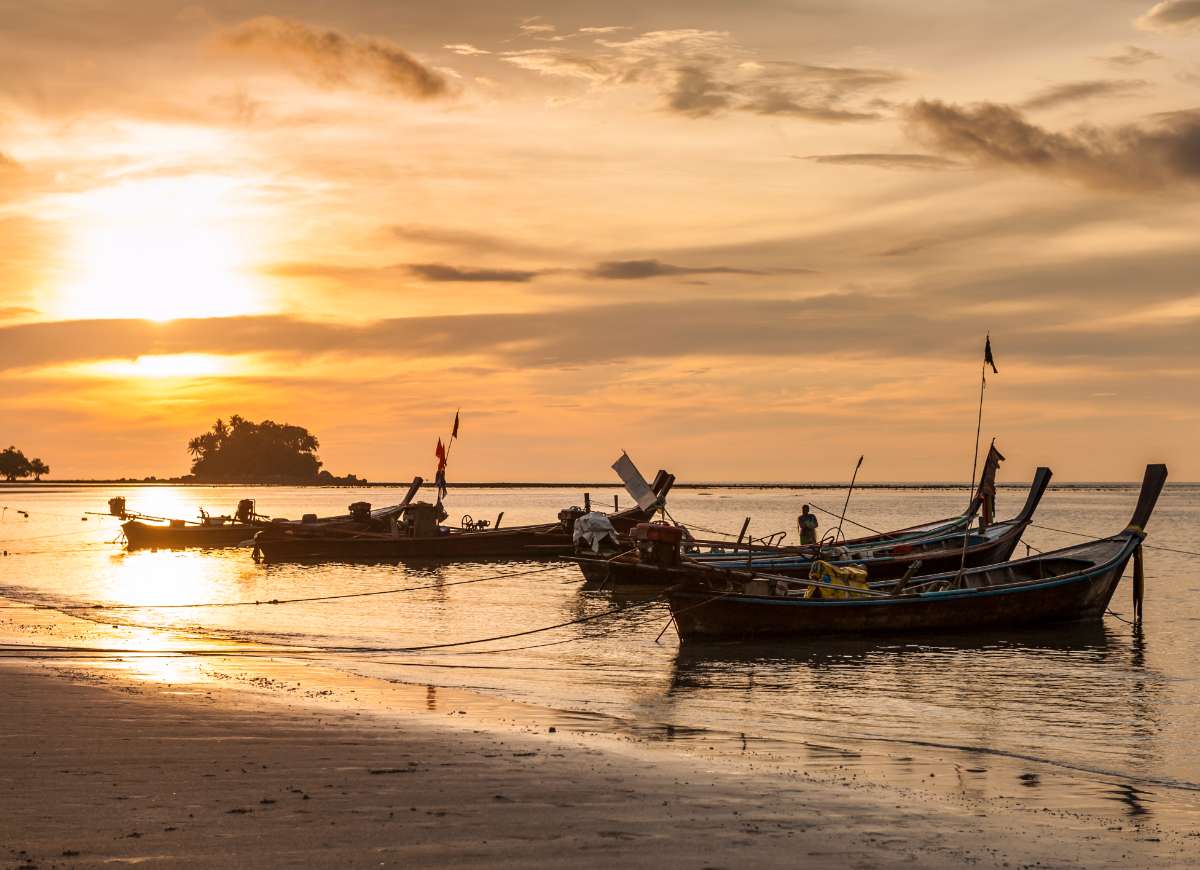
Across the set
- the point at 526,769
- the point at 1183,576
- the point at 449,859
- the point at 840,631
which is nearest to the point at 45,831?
the point at 449,859

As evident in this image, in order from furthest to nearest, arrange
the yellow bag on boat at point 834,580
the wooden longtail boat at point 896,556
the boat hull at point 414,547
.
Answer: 1. the boat hull at point 414,547
2. the wooden longtail boat at point 896,556
3. the yellow bag on boat at point 834,580

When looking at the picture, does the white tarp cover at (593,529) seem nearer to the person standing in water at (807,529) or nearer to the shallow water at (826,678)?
the shallow water at (826,678)

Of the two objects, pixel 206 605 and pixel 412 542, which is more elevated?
pixel 412 542

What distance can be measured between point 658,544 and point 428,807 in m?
16.5

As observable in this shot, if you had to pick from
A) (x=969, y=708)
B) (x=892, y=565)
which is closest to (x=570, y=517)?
(x=892, y=565)

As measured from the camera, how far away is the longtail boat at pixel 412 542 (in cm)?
5566

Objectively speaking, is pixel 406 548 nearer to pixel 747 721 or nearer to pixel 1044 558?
pixel 1044 558

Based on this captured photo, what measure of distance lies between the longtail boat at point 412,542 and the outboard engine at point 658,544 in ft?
94.4

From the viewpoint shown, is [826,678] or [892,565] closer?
[826,678]

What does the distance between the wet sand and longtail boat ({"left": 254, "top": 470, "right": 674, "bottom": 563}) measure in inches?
1660

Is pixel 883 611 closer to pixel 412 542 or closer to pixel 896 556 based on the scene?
pixel 896 556

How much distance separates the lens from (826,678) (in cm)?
2270

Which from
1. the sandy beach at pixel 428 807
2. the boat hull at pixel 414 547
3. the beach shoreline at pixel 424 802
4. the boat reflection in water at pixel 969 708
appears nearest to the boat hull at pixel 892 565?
the boat reflection in water at pixel 969 708

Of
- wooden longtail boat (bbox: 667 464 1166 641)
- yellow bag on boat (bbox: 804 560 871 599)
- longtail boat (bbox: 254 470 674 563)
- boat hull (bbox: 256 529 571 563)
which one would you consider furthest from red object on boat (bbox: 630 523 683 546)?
boat hull (bbox: 256 529 571 563)
